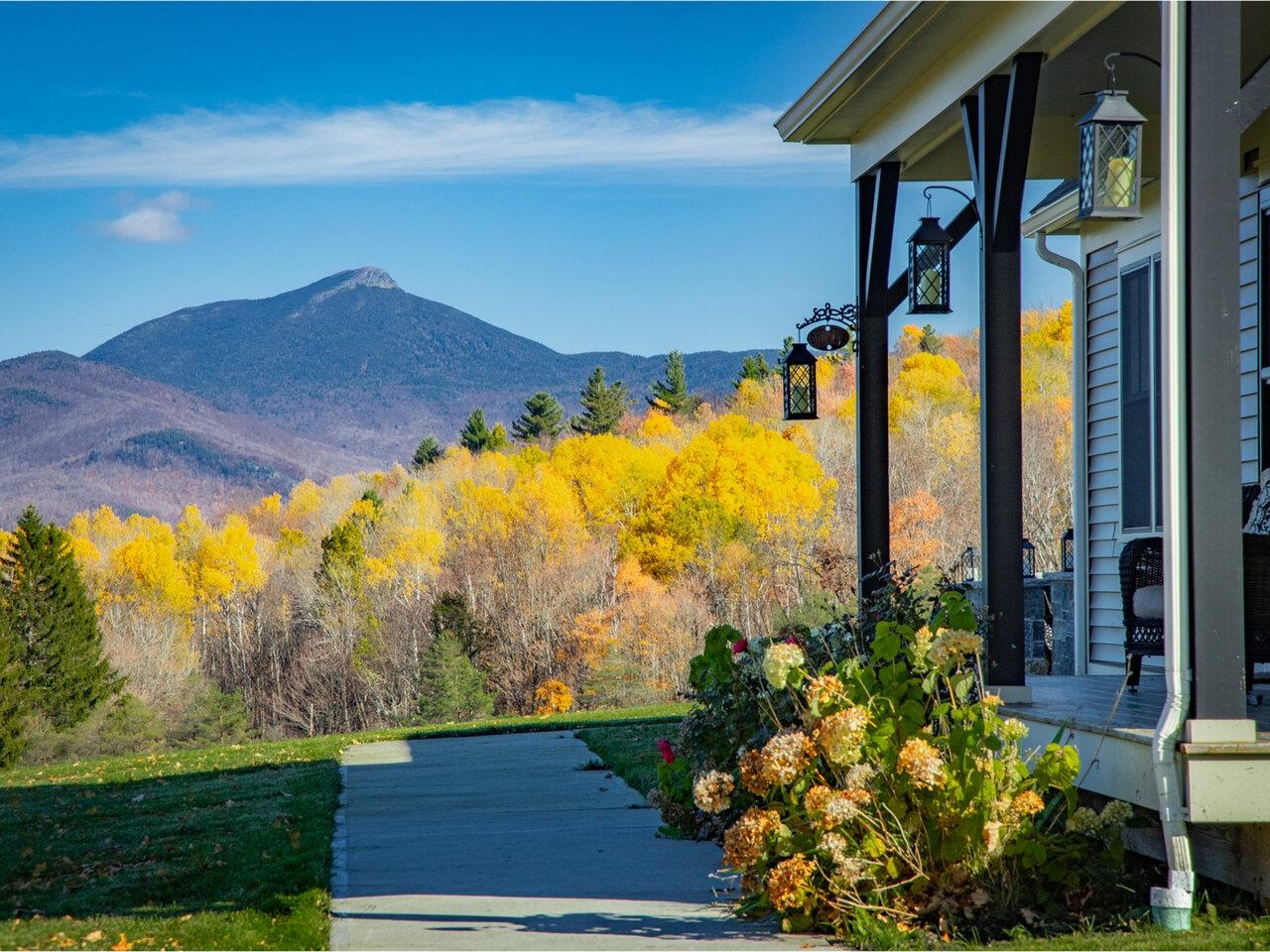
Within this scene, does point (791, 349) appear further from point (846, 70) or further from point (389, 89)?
point (389, 89)

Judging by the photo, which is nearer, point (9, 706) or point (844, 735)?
point (844, 735)

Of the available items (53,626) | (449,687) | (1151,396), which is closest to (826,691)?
(1151,396)

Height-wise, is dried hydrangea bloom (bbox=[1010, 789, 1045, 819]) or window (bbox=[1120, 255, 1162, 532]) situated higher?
window (bbox=[1120, 255, 1162, 532])

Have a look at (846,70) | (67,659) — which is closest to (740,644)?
(846,70)

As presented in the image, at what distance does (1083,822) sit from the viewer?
14.5ft

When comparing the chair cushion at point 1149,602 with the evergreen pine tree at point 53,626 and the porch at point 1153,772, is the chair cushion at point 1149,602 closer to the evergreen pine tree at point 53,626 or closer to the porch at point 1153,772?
the porch at point 1153,772

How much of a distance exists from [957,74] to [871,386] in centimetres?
205

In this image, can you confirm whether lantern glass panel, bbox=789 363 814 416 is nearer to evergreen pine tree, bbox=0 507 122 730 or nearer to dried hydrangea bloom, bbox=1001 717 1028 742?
dried hydrangea bloom, bbox=1001 717 1028 742

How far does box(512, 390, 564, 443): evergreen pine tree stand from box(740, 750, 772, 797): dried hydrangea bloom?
6449cm

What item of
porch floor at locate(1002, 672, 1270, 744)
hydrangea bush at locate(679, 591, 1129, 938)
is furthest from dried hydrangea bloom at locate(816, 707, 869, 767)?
Answer: porch floor at locate(1002, 672, 1270, 744)

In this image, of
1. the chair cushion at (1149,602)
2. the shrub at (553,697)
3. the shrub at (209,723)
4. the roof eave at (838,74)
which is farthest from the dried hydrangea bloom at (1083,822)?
the shrub at (553,697)

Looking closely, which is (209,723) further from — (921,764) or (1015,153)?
(921,764)

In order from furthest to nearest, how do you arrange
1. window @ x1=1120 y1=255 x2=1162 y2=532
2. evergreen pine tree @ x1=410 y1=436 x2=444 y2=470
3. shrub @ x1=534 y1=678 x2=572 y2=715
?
evergreen pine tree @ x1=410 y1=436 x2=444 y2=470 → shrub @ x1=534 y1=678 x2=572 y2=715 → window @ x1=1120 y1=255 x2=1162 y2=532

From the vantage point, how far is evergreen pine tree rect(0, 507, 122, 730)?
3359 centimetres
